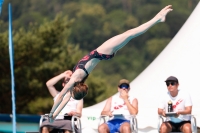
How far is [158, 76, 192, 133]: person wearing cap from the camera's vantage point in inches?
347

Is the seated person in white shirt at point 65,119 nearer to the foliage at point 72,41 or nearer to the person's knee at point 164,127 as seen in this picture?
the person's knee at point 164,127

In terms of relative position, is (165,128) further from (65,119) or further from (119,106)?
(65,119)

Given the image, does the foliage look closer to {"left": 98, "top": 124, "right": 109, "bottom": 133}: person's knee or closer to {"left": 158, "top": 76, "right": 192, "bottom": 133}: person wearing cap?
{"left": 98, "top": 124, "right": 109, "bottom": 133}: person's knee

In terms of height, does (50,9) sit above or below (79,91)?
above

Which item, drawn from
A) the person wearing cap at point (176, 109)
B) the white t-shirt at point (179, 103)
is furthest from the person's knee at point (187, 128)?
the white t-shirt at point (179, 103)

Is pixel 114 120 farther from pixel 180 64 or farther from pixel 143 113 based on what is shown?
pixel 180 64

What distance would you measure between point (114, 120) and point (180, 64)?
1822mm

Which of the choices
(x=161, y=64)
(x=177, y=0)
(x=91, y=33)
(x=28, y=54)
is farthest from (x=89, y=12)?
(x=161, y=64)

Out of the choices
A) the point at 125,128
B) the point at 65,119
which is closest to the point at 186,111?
the point at 125,128

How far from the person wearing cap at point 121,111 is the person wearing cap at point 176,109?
0.44 meters

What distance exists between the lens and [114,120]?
30.0ft

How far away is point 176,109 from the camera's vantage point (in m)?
8.92

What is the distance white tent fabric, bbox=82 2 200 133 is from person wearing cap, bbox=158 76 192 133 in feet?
1.98

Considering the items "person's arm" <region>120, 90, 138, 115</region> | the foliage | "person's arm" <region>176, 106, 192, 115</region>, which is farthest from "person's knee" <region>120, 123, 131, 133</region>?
the foliage
